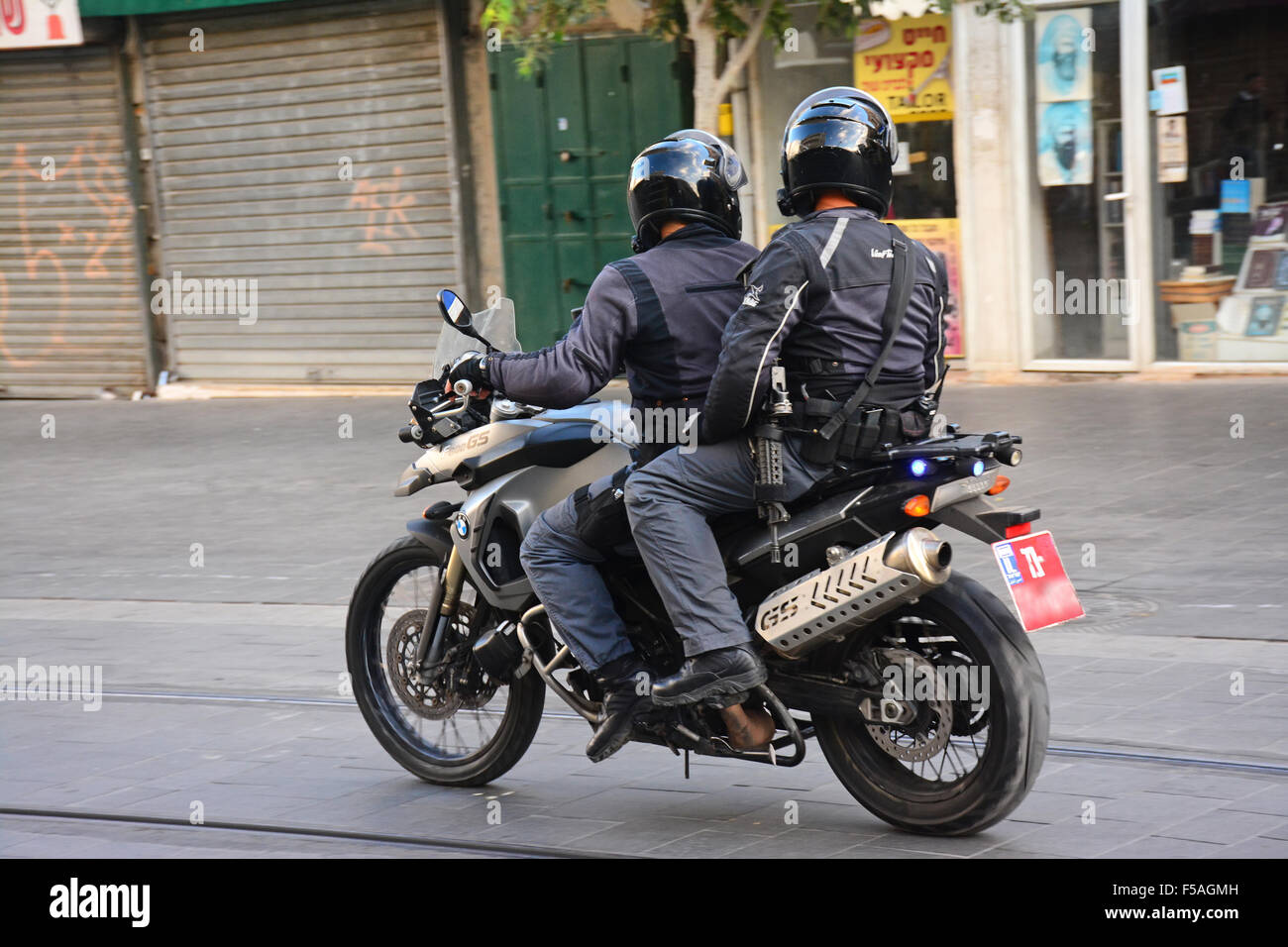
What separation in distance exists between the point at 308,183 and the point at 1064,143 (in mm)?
7010

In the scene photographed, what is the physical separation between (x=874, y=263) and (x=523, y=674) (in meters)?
1.53

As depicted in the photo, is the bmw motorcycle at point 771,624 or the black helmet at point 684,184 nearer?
the bmw motorcycle at point 771,624

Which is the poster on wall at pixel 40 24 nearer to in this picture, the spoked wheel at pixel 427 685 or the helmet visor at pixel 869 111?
the spoked wheel at pixel 427 685

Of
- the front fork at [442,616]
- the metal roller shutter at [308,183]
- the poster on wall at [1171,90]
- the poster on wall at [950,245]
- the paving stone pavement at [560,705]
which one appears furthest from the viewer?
the metal roller shutter at [308,183]

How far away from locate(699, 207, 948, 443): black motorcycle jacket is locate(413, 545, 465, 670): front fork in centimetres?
101

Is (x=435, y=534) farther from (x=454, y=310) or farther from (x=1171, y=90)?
(x=1171, y=90)

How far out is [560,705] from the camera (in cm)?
593

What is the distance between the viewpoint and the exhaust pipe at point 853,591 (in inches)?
154

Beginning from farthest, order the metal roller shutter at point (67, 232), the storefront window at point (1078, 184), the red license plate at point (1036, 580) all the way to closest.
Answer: the metal roller shutter at point (67, 232)
the storefront window at point (1078, 184)
the red license plate at point (1036, 580)

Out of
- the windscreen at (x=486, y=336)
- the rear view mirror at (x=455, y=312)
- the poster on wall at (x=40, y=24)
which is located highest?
the poster on wall at (x=40, y=24)

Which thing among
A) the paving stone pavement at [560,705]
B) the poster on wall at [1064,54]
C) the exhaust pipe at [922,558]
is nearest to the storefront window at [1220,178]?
the poster on wall at [1064,54]

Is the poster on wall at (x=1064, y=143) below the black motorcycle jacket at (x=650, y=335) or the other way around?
the other way around

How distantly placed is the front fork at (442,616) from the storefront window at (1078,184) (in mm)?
8824
